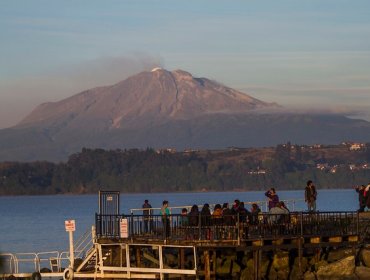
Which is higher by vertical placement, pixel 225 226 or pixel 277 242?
pixel 225 226

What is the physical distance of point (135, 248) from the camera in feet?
144

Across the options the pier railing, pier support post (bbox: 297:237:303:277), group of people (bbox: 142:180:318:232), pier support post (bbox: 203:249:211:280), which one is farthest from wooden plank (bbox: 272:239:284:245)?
pier support post (bbox: 203:249:211:280)

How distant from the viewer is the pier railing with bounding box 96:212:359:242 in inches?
1640

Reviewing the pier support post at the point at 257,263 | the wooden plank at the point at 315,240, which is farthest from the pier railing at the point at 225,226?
the pier support post at the point at 257,263

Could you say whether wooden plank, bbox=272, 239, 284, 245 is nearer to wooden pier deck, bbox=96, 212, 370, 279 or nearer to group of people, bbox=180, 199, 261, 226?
wooden pier deck, bbox=96, 212, 370, 279

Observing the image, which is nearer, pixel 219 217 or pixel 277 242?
pixel 219 217

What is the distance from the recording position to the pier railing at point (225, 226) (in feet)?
137

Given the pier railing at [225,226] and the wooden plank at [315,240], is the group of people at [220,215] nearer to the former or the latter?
the pier railing at [225,226]

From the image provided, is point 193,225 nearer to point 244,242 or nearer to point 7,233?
point 244,242

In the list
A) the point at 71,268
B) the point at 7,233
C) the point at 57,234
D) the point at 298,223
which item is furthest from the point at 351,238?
the point at 7,233

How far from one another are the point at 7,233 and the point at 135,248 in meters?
70.3

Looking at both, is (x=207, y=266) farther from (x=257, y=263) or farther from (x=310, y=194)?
(x=310, y=194)

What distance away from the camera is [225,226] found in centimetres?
4153

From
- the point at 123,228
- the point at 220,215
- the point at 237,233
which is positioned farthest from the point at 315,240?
the point at 123,228
